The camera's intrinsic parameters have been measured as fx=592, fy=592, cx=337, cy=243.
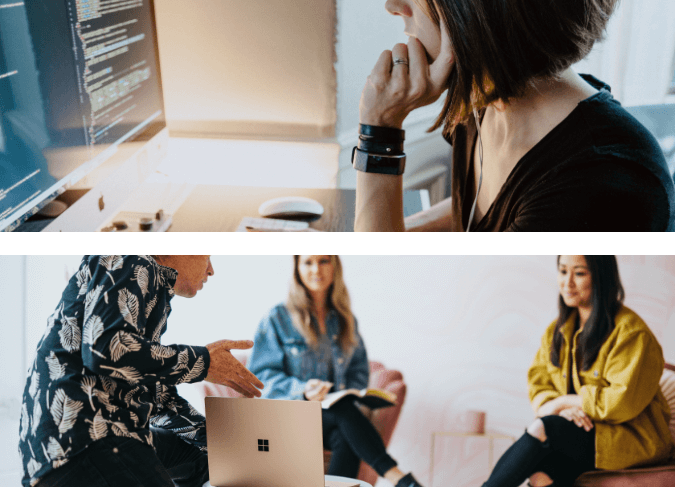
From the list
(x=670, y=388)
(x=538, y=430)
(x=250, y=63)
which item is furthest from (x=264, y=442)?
(x=670, y=388)

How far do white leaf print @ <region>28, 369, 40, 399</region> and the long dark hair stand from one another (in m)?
0.81

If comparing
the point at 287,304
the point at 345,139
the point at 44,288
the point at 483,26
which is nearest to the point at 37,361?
the point at 44,288

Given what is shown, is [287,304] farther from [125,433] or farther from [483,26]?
[483,26]

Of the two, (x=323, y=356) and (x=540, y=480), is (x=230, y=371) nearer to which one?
(x=323, y=356)

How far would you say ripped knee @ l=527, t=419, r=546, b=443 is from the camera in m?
0.98

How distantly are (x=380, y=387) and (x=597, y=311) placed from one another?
382mm

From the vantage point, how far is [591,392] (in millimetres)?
1001

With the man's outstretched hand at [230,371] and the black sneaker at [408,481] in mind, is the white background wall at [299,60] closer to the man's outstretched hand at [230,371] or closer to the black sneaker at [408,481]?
the man's outstretched hand at [230,371]

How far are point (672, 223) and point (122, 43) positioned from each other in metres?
0.86

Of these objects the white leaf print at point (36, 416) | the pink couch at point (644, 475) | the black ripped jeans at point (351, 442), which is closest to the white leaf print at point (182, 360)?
the white leaf print at point (36, 416)

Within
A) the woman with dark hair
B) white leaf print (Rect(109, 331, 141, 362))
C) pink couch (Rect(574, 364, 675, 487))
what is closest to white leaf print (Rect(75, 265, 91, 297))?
white leaf print (Rect(109, 331, 141, 362))

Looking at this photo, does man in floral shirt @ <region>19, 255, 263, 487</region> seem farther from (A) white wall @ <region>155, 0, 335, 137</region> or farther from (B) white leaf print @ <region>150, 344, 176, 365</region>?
(A) white wall @ <region>155, 0, 335, 137</region>

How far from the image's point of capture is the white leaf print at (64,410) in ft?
2.82

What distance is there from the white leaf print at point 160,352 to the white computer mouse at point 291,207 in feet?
0.85
